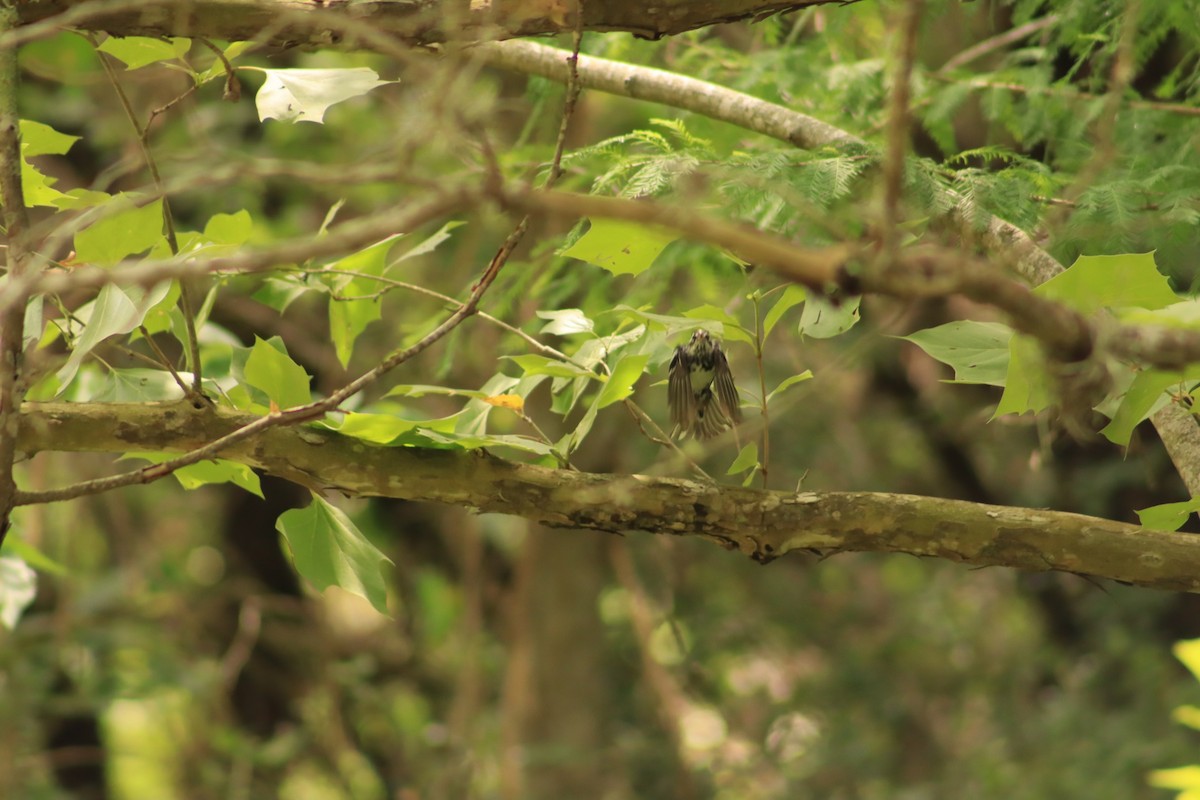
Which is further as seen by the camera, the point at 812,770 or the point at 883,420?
the point at 883,420

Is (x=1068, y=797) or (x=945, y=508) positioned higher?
(x=945, y=508)

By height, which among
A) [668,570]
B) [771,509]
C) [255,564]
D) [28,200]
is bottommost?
[255,564]

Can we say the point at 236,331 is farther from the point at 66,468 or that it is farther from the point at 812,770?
the point at 812,770

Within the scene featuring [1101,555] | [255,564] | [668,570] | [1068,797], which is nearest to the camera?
[1101,555]

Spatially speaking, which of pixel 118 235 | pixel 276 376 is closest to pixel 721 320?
A: pixel 276 376

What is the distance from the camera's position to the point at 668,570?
281 centimetres

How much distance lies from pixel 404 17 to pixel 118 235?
262mm

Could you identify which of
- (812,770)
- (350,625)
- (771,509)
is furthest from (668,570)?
(771,509)

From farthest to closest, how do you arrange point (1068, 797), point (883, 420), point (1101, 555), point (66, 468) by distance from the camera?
point (883, 420) < point (66, 468) < point (1068, 797) < point (1101, 555)

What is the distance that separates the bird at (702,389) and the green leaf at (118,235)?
1.33ft

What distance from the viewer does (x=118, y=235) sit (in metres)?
0.81

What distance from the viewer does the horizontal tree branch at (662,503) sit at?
31.0 inches

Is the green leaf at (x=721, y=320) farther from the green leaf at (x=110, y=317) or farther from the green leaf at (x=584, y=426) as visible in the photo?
the green leaf at (x=110, y=317)

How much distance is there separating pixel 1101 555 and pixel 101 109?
325cm
